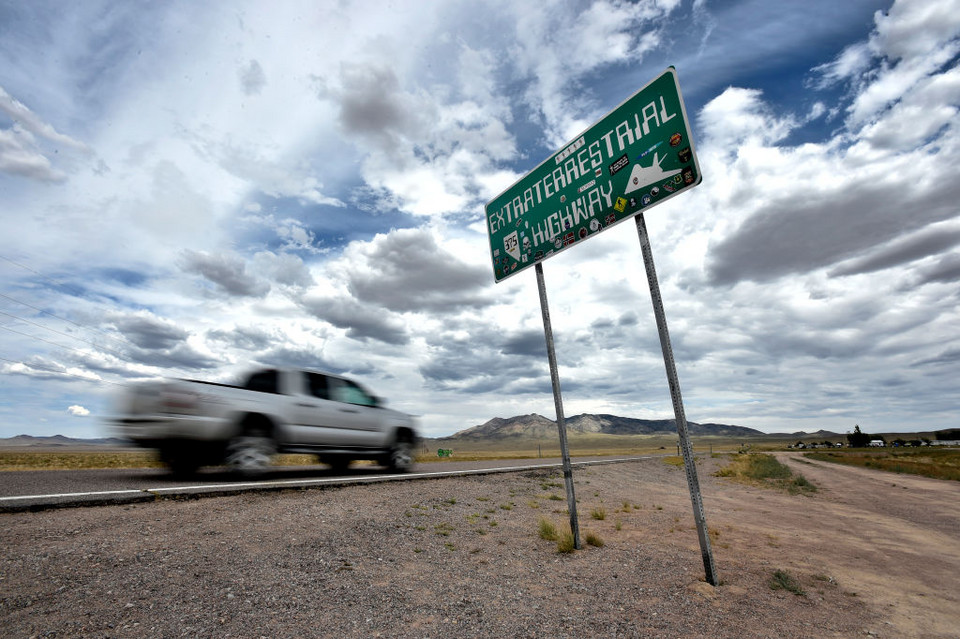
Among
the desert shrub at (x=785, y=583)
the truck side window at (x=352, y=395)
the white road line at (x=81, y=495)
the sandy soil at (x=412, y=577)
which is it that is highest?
the truck side window at (x=352, y=395)

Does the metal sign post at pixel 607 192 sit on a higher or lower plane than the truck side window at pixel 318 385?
higher

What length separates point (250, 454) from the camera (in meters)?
7.87

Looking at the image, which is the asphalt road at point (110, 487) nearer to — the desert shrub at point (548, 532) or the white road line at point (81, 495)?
the white road line at point (81, 495)

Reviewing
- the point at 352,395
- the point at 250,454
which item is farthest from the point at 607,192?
the point at 250,454

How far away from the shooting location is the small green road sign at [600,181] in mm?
4895

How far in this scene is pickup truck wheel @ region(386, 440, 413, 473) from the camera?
36.2 feet

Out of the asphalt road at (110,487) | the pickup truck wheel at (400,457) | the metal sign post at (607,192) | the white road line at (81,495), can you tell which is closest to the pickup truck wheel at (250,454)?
the asphalt road at (110,487)

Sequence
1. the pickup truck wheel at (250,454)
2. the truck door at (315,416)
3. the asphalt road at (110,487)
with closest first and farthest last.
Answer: the asphalt road at (110,487)
the pickup truck wheel at (250,454)
the truck door at (315,416)

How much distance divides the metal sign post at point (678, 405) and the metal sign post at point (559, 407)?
155 centimetres

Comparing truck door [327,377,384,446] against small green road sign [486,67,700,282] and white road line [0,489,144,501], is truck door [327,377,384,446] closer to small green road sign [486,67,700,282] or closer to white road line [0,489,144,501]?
white road line [0,489,144,501]

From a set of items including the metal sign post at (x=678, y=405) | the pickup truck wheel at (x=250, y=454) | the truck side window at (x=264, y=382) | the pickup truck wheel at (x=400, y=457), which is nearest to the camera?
the metal sign post at (x=678, y=405)

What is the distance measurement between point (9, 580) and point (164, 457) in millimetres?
4651

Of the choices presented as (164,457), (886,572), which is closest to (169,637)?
(164,457)

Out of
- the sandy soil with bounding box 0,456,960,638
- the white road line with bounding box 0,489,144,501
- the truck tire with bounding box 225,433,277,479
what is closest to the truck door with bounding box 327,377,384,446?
the truck tire with bounding box 225,433,277,479
